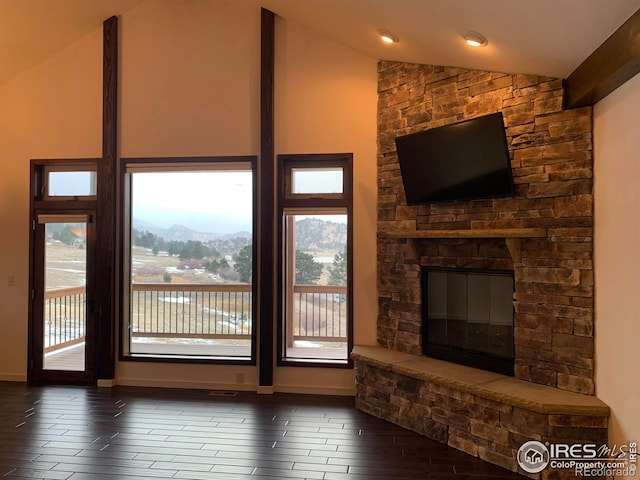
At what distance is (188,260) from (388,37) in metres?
3.17

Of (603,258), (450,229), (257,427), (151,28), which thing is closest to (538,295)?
(603,258)

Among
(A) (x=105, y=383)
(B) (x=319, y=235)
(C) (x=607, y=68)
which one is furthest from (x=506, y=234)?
(A) (x=105, y=383)

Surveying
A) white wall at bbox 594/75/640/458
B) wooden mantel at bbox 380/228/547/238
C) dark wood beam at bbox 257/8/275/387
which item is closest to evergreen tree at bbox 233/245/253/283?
dark wood beam at bbox 257/8/275/387

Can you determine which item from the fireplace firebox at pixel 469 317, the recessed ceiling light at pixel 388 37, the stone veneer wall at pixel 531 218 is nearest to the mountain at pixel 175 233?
the stone veneer wall at pixel 531 218

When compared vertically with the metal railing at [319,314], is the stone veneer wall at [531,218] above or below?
above

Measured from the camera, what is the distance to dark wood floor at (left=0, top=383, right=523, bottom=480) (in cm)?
323

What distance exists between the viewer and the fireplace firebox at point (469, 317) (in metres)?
3.92

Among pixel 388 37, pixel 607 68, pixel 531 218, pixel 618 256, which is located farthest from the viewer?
pixel 388 37

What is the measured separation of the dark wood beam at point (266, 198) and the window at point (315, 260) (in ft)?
0.40

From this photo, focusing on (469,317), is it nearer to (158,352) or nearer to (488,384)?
(488,384)

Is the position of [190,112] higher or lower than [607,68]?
higher

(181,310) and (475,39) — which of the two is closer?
(475,39)

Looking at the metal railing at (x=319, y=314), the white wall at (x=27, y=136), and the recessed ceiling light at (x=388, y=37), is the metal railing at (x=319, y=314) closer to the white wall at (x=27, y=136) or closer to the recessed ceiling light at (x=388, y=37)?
the recessed ceiling light at (x=388, y=37)

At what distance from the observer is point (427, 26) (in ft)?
11.8
